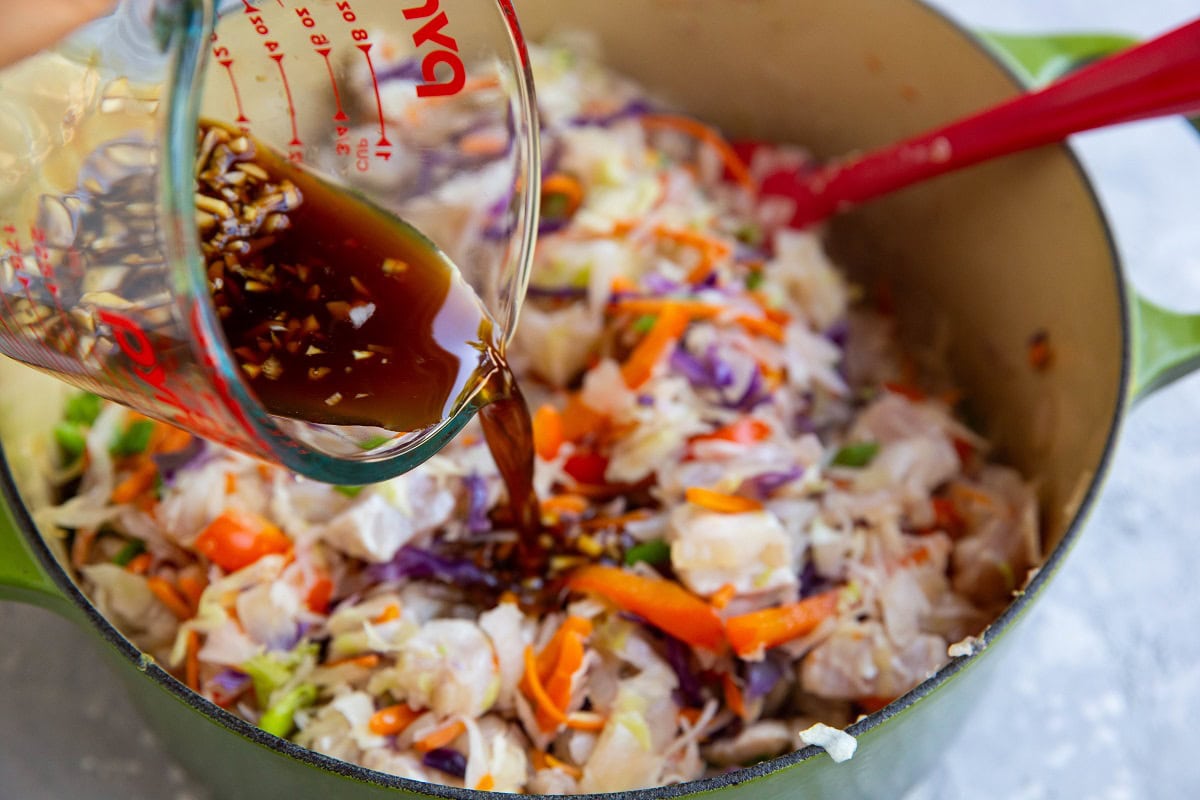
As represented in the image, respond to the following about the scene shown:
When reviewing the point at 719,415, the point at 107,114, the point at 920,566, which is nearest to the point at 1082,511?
the point at 920,566

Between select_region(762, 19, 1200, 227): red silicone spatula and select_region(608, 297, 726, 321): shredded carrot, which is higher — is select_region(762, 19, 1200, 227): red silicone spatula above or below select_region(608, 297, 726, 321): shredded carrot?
above

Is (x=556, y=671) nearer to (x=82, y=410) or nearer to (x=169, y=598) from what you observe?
(x=169, y=598)

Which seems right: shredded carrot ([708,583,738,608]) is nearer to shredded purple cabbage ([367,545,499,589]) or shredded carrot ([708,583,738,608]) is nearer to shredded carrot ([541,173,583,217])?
shredded purple cabbage ([367,545,499,589])

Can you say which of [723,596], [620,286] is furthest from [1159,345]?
[620,286]

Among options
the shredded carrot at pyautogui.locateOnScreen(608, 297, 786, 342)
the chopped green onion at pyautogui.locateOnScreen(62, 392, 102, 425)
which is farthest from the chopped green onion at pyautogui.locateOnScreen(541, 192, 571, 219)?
the chopped green onion at pyautogui.locateOnScreen(62, 392, 102, 425)

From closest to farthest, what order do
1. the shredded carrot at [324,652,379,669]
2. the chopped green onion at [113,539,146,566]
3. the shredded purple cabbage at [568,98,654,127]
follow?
1. the shredded carrot at [324,652,379,669]
2. the chopped green onion at [113,539,146,566]
3. the shredded purple cabbage at [568,98,654,127]

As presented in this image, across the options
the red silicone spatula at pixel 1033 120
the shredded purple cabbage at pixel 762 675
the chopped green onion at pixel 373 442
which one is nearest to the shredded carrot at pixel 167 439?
the chopped green onion at pixel 373 442

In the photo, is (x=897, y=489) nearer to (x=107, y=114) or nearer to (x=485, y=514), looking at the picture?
(x=485, y=514)
